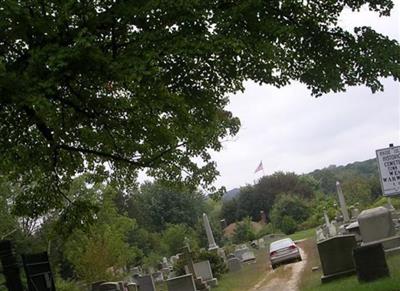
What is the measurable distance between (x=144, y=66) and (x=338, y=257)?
10464 millimetres

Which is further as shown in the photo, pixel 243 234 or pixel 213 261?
pixel 243 234

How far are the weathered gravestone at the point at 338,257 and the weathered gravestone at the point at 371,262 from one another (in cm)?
268

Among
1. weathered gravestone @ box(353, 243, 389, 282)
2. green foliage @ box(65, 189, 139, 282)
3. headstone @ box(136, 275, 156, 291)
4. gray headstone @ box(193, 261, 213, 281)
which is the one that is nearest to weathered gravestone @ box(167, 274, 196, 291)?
headstone @ box(136, 275, 156, 291)

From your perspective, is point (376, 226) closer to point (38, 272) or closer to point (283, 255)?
point (283, 255)

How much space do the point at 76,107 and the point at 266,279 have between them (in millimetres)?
15781

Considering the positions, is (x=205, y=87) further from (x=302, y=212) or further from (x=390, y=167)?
(x=302, y=212)

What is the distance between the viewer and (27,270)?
29.3 feet

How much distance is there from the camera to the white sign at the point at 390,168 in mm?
13039

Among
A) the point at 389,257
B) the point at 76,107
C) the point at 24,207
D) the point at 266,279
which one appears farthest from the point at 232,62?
the point at 266,279

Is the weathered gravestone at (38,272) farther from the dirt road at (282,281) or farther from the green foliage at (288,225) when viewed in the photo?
the green foliage at (288,225)

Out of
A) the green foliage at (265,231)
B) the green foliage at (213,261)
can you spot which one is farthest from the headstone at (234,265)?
the green foliage at (265,231)

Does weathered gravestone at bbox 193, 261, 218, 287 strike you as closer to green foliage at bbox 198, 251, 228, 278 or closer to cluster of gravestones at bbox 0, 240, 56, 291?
green foliage at bbox 198, 251, 228, 278

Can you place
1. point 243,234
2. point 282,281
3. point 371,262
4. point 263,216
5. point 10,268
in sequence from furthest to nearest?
point 263,216 → point 243,234 → point 282,281 → point 371,262 → point 10,268

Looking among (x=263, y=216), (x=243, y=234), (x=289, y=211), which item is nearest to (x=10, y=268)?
(x=243, y=234)
